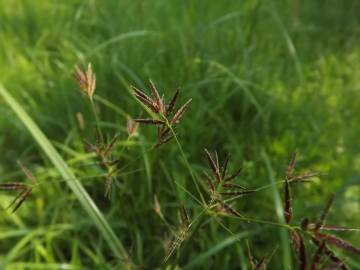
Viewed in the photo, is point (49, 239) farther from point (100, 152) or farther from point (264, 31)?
point (264, 31)

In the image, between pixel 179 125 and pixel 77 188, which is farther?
pixel 179 125

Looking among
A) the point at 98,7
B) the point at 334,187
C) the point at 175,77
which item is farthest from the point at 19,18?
the point at 334,187

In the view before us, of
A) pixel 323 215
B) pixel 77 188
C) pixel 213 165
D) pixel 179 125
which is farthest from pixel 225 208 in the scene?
pixel 179 125

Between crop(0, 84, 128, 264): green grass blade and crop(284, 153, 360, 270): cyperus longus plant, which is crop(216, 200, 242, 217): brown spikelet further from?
crop(0, 84, 128, 264): green grass blade

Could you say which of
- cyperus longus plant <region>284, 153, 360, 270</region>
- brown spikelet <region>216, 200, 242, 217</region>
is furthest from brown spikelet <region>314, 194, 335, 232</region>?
brown spikelet <region>216, 200, 242, 217</region>

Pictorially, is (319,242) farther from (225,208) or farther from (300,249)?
(225,208)

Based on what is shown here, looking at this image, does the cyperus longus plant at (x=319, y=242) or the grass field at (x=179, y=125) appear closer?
the cyperus longus plant at (x=319, y=242)

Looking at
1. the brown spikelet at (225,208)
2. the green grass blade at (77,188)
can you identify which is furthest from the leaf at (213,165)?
the green grass blade at (77,188)

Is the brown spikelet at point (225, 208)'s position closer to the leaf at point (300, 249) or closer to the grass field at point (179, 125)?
the leaf at point (300, 249)

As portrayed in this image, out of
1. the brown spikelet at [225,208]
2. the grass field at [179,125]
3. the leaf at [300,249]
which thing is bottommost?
the grass field at [179,125]
